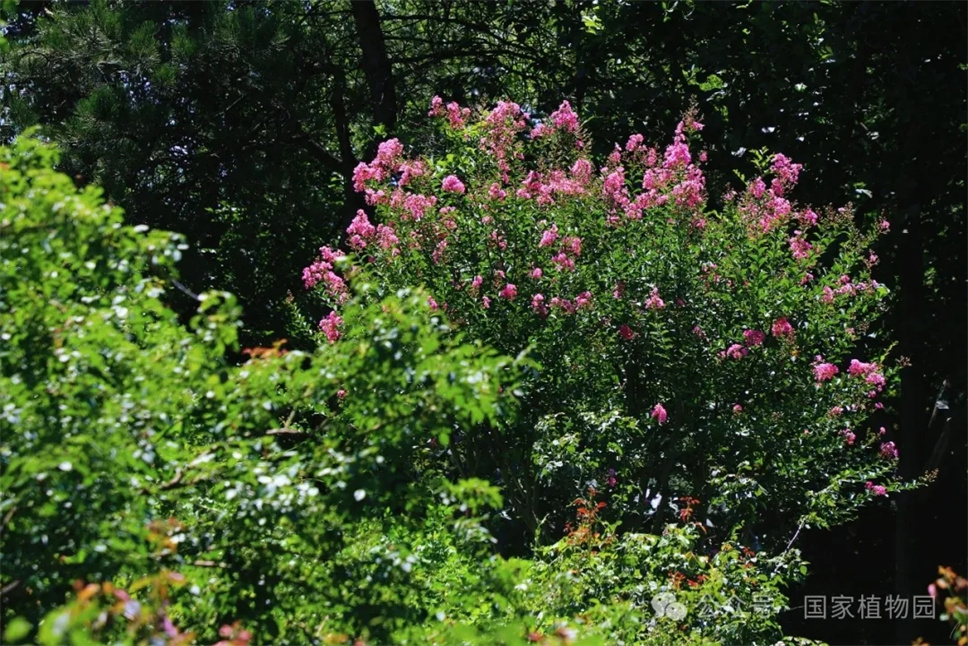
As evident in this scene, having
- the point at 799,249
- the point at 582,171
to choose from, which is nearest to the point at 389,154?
the point at 582,171

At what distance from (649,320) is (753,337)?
1.75 ft

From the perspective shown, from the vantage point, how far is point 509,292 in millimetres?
6609

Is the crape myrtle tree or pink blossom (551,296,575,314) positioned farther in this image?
pink blossom (551,296,575,314)

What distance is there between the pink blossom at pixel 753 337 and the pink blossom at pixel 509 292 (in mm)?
1207

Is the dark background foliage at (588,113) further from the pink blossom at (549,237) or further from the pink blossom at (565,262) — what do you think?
the pink blossom at (565,262)

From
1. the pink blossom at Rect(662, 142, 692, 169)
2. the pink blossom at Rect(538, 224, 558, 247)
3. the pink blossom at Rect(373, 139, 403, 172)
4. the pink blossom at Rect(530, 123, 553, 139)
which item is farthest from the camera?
the pink blossom at Rect(530, 123, 553, 139)

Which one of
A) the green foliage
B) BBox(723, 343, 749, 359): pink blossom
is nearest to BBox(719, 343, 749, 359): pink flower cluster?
BBox(723, 343, 749, 359): pink blossom

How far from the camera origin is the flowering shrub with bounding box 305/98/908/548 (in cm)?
655

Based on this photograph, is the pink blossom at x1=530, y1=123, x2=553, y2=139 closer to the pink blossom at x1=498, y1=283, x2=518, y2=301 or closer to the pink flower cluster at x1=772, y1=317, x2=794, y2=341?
the pink blossom at x1=498, y1=283, x2=518, y2=301

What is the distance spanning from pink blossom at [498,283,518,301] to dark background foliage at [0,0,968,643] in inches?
87.5

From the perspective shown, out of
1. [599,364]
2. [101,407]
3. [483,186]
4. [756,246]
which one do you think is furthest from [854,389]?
[101,407]

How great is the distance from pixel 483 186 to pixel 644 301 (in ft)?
3.47

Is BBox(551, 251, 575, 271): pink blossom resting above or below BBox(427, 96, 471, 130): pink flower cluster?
below

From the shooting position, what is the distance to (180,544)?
3.38 m
